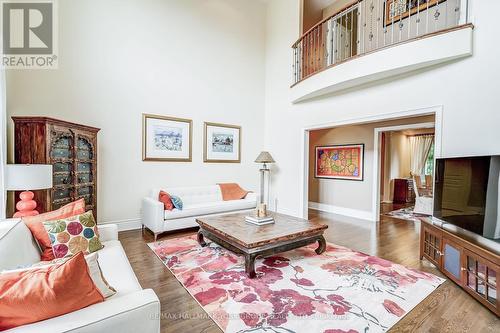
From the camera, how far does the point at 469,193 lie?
7.95 feet

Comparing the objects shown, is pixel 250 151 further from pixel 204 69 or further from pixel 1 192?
pixel 1 192

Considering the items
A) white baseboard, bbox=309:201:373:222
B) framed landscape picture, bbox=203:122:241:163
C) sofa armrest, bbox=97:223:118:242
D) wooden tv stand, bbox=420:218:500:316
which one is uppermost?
framed landscape picture, bbox=203:122:241:163

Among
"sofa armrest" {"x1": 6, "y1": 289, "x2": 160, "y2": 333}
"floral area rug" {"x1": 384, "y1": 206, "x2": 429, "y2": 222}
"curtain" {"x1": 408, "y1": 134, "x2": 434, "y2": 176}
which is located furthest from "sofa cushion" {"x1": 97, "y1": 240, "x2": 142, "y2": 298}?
"curtain" {"x1": 408, "y1": 134, "x2": 434, "y2": 176}

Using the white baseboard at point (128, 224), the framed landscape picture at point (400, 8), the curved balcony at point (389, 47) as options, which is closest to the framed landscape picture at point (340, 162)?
the curved balcony at point (389, 47)

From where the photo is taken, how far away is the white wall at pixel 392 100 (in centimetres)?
275

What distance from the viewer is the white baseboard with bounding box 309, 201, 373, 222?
5.43 meters

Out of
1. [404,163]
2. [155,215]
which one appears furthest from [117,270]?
[404,163]

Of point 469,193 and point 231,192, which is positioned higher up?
point 469,193

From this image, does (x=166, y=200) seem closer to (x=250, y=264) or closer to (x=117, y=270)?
(x=250, y=264)

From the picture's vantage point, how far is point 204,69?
5.31m

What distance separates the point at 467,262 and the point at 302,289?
1.58 metres

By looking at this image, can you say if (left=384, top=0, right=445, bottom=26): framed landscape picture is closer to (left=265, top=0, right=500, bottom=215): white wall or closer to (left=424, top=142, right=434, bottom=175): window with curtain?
(left=265, top=0, right=500, bottom=215): white wall

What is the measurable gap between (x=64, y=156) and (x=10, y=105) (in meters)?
1.17

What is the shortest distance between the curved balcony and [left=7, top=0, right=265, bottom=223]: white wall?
1500 millimetres
